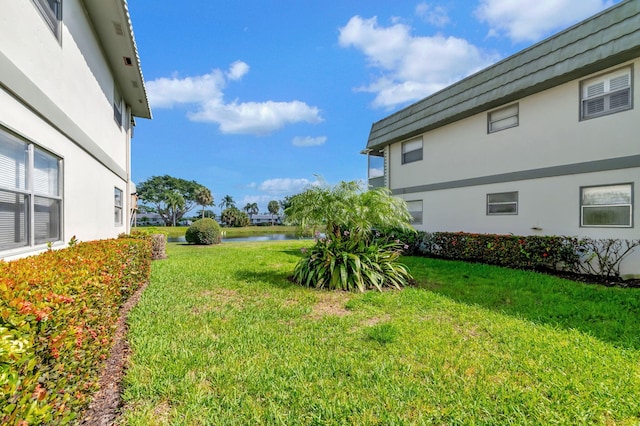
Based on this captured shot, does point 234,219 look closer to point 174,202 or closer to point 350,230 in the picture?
point 174,202

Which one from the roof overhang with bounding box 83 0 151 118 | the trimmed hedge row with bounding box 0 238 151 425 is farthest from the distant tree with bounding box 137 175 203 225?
the trimmed hedge row with bounding box 0 238 151 425

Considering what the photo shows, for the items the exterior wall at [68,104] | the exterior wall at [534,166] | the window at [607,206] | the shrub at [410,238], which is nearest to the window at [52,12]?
the exterior wall at [68,104]

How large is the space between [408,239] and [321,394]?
31.7 ft

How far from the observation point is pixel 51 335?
1.83 m

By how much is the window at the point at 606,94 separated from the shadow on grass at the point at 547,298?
14.2 ft

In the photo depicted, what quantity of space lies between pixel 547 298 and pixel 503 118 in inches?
256

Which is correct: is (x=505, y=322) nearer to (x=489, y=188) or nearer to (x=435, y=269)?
(x=435, y=269)

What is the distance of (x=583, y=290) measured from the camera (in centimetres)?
583

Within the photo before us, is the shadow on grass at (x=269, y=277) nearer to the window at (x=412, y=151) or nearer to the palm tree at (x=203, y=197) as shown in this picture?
the window at (x=412, y=151)

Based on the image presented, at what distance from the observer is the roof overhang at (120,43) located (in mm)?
5789

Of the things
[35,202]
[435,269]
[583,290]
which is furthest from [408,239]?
[35,202]

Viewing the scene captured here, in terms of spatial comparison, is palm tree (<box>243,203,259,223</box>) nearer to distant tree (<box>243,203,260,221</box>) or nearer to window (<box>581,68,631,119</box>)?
distant tree (<box>243,203,260,221</box>)

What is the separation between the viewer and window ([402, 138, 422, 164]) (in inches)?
495

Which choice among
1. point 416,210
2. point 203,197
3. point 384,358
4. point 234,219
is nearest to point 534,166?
point 416,210
